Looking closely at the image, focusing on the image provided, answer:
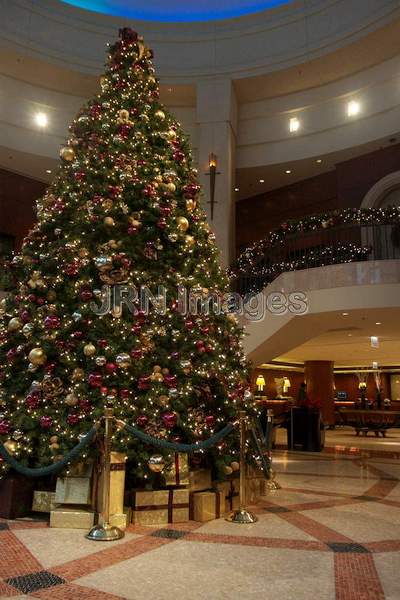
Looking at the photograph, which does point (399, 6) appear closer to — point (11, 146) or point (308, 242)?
point (308, 242)

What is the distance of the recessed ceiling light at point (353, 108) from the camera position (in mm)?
14284

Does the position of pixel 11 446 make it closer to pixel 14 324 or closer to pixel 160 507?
pixel 14 324

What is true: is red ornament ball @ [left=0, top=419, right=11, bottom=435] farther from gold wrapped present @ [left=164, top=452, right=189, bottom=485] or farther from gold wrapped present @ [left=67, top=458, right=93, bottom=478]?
gold wrapped present @ [left=164, top=452, right=189, bottom=485]

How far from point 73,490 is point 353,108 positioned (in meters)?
13.2

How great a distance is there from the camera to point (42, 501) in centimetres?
461

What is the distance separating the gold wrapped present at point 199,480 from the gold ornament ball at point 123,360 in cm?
120

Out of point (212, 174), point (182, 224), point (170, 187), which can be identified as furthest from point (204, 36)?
point (182, 224)

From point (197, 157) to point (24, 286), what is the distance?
34.0 ft

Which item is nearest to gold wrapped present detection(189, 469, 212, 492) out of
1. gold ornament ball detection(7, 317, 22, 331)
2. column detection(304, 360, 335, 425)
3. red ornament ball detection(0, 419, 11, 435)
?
red ornament ball detection(0, 419, 11, 435)

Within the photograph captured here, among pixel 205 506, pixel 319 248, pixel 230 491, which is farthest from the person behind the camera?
pixel 319 248

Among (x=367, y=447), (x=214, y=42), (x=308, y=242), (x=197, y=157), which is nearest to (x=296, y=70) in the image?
(x=214, y=42)

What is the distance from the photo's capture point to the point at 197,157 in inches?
581

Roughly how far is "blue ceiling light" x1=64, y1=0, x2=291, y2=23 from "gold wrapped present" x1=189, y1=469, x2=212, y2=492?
13.8 meters

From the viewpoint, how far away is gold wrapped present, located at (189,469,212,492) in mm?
4836
